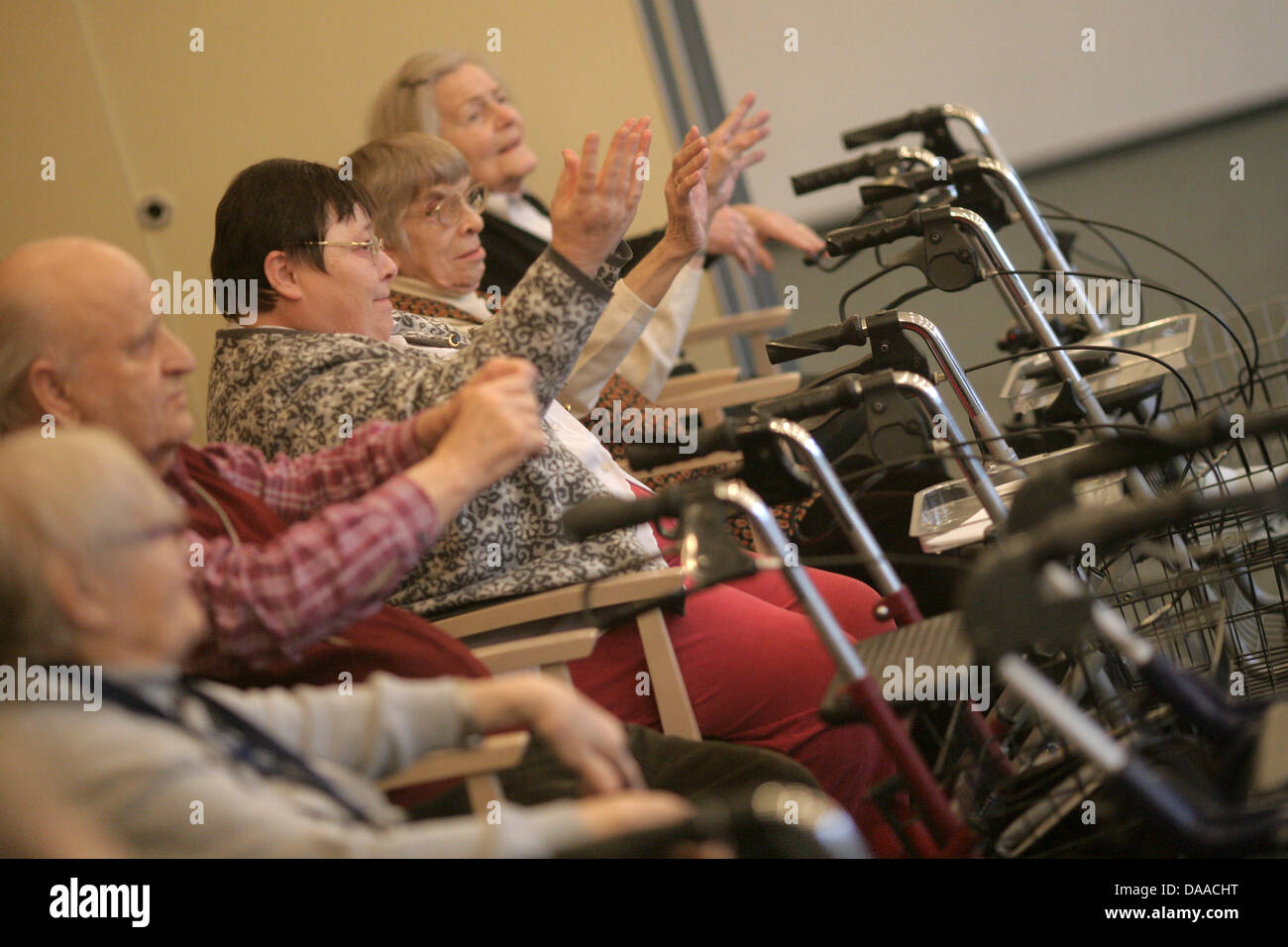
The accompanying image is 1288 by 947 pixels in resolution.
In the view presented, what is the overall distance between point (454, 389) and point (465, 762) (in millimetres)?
521

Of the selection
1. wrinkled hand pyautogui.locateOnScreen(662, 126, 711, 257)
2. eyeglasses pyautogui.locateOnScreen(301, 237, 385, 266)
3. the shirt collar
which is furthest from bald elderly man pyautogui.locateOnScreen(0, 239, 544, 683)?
the shirt collar

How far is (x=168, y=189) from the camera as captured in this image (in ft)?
10.5

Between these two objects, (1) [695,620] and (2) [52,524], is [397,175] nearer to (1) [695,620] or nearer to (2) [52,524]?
(1) [695,620]

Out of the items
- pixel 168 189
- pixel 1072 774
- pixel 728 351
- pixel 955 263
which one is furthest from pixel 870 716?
pixel 168 189

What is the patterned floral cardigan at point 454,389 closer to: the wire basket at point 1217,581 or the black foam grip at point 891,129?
the wire basket at point 1217,581

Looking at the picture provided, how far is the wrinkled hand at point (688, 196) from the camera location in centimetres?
176

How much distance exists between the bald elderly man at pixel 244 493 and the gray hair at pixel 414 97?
59.7 inches

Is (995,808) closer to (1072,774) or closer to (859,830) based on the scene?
(1072,774)

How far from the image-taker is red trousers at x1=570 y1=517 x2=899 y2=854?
1.57 meters

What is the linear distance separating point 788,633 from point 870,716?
512mm

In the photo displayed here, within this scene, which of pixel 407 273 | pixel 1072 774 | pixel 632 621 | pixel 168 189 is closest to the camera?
pixel 1072 774

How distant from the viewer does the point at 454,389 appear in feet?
4.88

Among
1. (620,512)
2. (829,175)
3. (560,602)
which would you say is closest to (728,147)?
(829,175)
